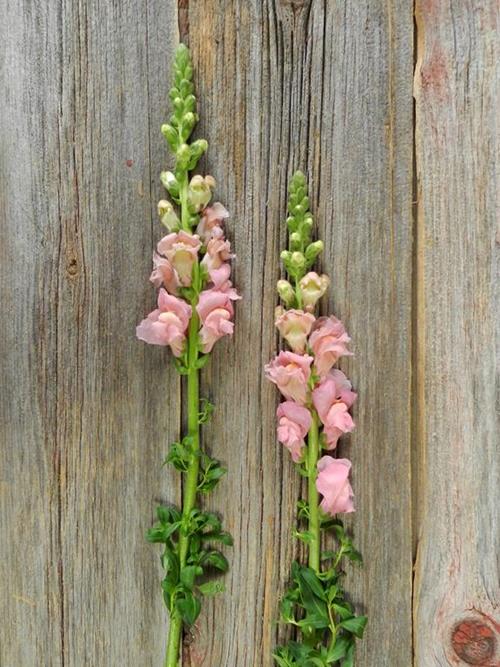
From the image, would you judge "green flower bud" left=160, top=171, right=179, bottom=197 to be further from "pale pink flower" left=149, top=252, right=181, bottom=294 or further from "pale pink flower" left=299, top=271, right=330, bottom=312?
"pale pink flower" left=299, top=271, right=330, bottom=312

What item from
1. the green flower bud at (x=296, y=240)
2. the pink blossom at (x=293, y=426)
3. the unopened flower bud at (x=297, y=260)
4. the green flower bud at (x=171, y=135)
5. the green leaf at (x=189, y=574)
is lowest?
the green leaf at (x=189, y=574)

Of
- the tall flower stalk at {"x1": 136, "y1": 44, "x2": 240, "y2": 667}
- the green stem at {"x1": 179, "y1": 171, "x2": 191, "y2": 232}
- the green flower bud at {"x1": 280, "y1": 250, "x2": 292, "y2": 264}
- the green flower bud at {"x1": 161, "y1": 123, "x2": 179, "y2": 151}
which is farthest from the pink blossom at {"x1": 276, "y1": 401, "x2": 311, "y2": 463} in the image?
the green flower bud at {"x1": 161, "y1": 123, "x2": 179, "y2": 151}

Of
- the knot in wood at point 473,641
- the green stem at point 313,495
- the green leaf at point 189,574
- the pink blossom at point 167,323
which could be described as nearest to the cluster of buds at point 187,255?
the pink blossom at point 167,323

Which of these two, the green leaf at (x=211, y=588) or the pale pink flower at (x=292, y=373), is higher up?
the pale pink flower at (x=292, y=373)

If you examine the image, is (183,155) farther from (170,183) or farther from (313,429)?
(313,429)

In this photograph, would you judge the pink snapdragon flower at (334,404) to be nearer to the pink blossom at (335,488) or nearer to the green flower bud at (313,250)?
the pink blossom at (335,488)

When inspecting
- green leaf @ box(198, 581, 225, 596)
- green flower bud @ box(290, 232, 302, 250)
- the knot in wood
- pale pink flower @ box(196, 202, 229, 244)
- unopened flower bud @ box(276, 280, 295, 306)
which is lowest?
the knot in wood
